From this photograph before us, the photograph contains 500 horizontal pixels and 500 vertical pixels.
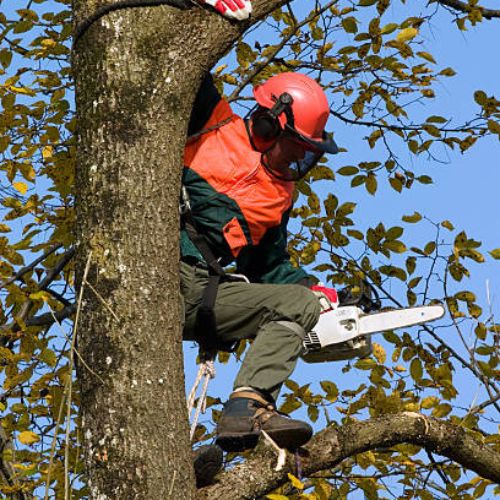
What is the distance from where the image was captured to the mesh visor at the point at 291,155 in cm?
416

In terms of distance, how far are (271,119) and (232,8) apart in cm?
→ 57

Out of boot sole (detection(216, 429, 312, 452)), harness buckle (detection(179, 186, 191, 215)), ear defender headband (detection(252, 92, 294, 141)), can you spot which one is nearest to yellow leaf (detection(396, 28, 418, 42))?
ear defender headband (detection(252, 92, 294, 141))

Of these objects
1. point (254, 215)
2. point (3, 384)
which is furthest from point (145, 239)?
point (3, 384)

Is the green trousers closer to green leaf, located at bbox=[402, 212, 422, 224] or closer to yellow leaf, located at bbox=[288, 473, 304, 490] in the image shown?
yellow leaf, located at bbox=[288, 473, 304, 490]

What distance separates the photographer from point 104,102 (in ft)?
11.3

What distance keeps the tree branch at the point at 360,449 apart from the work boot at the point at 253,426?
6cm

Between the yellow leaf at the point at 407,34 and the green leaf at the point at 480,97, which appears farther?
the green leaf at the point at 480,97

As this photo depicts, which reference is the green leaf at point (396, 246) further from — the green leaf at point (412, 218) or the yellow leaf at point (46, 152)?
the yellow leaf at point (46, 152)

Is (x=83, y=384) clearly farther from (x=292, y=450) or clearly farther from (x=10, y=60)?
(x=10, y=60)

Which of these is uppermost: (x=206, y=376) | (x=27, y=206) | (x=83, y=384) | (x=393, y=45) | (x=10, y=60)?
(x=10, y=60)

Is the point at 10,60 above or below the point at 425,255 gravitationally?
above

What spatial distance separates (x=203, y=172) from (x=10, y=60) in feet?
6.36

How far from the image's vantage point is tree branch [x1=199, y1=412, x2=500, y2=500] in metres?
3.51

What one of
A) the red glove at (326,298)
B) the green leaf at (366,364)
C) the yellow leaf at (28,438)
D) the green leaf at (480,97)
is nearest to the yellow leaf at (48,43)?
the red glove at (326,298)
